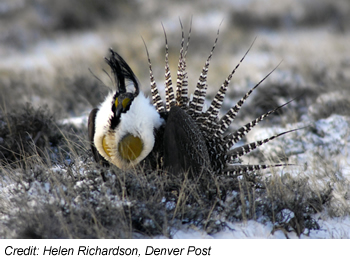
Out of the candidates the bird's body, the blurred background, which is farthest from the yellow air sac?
the blurred background

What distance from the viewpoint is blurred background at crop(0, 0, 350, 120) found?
21.6 feet

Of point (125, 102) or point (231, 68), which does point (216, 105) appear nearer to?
point (125, 102)

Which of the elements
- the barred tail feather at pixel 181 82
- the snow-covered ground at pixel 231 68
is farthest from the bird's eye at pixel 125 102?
the barred tail feather at pixel 181 82

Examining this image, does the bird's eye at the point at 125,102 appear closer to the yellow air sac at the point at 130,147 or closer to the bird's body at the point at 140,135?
the bird's body at the point at 140,135

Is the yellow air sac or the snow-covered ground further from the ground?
the yellow air sac

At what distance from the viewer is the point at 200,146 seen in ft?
9.45

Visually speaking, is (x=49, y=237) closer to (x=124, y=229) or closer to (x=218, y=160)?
(x=124, y=229)

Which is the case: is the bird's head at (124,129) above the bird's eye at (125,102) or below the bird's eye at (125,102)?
below

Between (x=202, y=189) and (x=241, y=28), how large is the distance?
444 inches

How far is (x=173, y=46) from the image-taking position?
1098 cm

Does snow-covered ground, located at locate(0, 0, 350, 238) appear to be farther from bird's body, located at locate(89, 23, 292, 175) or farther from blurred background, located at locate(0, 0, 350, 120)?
bird's body, located at locate(89, 23, 292, 175)

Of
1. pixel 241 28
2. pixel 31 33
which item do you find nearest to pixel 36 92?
pixel 31 33

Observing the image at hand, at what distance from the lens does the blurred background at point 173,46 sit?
6.59 m

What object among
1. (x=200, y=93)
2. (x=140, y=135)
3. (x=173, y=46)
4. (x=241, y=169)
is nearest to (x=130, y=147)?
(x=140, y=135)
